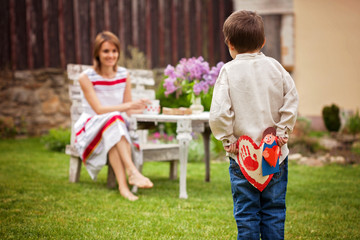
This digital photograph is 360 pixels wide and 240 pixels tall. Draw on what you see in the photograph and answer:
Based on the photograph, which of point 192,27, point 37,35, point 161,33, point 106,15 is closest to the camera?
point 37,35

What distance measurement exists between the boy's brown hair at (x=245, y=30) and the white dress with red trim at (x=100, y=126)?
2.26 meters

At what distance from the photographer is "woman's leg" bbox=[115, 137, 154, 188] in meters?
4.14

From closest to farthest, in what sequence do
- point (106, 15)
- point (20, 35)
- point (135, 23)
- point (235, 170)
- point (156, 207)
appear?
1. point (235, 170)
2. point (156, 207)
3. point (20, 35)
4. point (106, 15)
5. point (135, 23)

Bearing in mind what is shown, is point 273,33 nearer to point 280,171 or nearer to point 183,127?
point 183,127

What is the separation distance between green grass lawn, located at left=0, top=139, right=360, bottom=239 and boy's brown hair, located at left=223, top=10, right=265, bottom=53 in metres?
1.41

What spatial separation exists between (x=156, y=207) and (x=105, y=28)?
6.64 meters

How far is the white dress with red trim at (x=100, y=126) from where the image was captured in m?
4.33

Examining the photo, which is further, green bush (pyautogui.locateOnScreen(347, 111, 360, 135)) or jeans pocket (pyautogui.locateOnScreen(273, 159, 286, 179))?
green bush (pyautogui.locateOnScreen(347, 111, 360, 135))

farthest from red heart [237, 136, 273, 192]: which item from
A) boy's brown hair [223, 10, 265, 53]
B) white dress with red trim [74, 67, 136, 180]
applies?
white dress with red trim [74, 67, 136, 180]

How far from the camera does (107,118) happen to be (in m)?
4.37

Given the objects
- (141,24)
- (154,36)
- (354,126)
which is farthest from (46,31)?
(354,126)

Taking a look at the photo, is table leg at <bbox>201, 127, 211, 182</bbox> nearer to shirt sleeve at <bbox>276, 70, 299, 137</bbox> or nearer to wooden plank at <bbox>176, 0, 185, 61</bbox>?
shirt sleeve at <bbox>276, 70, 299, 137</bbox>

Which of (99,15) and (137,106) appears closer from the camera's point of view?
(137,106)

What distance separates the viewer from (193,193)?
447 cm
